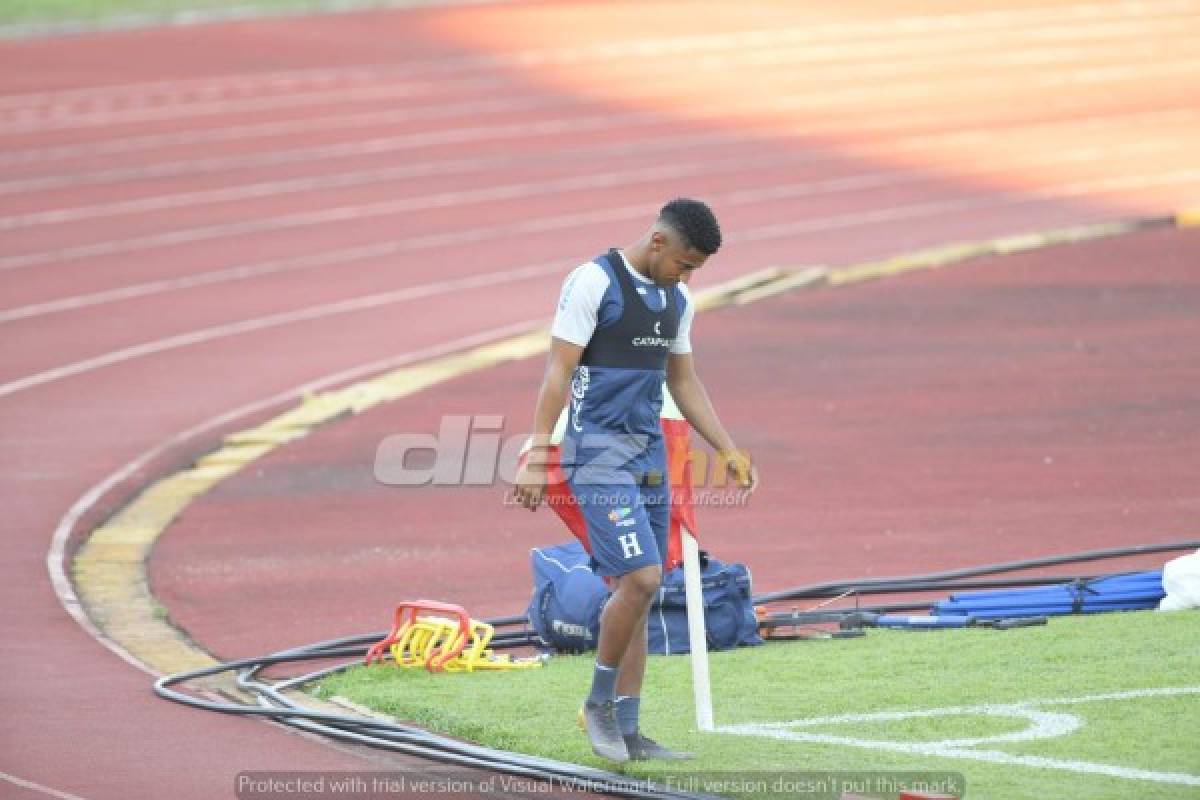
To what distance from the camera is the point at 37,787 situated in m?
8.73

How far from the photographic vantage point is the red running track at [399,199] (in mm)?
12938

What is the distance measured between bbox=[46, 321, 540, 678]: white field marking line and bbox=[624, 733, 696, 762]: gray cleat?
313 centimetres

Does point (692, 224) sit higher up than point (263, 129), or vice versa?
point (263, 129)

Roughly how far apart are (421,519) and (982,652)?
506cm

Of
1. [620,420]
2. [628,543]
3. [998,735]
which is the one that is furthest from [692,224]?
[998,735]

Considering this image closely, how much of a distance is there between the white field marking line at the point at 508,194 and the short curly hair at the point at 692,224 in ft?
53.9

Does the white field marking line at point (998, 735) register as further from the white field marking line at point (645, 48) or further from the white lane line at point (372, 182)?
the white field marking line at point (645, 48)

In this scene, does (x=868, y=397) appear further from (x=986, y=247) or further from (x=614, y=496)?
(x=614, y=496)

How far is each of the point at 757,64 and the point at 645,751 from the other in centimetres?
2819

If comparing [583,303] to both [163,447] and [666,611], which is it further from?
[163,447]

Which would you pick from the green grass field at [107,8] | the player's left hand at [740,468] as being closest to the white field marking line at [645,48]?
the green grass field at [107,8]

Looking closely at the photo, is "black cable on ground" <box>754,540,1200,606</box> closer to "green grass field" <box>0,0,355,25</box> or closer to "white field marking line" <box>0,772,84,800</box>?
"white field marking line" <box>0,772,84,800</box>

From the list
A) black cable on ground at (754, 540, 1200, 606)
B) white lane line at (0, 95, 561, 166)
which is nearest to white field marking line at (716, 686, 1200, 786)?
black cable on ground at (754, 540, 1200, 606)

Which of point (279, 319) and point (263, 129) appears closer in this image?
point (279, 319)
